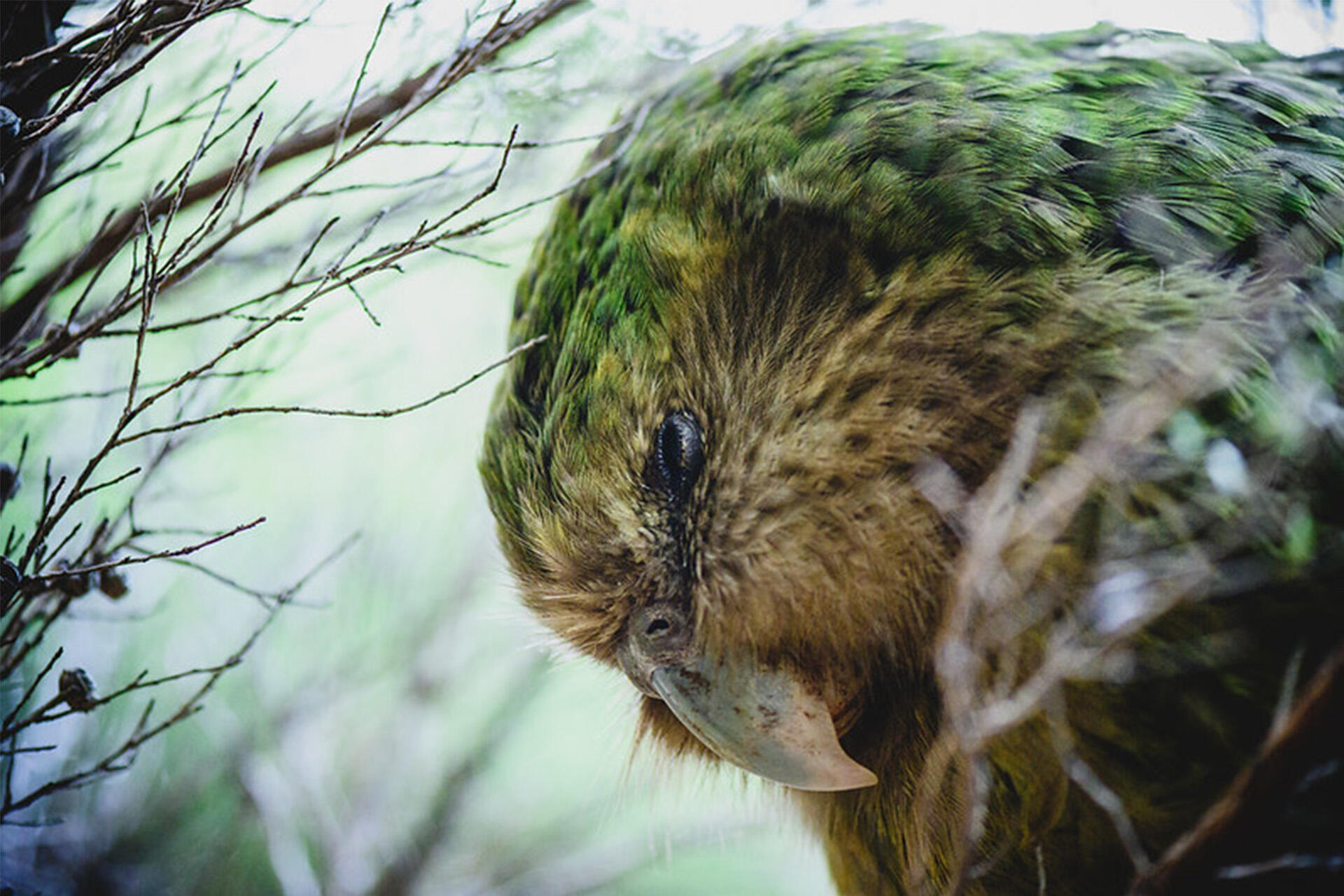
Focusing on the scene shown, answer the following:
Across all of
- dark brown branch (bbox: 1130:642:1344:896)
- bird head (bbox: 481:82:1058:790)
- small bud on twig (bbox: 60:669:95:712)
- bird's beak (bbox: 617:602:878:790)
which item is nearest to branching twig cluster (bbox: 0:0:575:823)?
small bud on twig (bbox: 60:669:95:712)

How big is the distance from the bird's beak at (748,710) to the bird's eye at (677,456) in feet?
0.45

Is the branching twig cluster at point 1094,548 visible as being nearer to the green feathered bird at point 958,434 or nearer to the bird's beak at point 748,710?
the green feathered bird at point 958,434

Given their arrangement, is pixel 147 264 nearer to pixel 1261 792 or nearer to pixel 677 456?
pixel 677 456

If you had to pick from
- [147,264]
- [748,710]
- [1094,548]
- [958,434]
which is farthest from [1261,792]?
[147,264]

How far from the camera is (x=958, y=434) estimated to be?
3.48 ft

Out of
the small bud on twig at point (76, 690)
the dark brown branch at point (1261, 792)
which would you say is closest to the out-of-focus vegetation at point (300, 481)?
the small bud on twig at point (76, 690)

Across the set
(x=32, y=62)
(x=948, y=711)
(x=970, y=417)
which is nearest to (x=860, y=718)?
(x=948, y=711)

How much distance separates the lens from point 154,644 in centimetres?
207

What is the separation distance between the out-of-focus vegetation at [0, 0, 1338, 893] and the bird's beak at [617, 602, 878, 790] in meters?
0.26

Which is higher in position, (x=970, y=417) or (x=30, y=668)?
(x=970, y=417)

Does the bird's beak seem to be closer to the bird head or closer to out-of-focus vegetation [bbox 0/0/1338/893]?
the bird head

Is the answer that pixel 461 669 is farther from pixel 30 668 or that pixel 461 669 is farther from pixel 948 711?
pixel 948 711

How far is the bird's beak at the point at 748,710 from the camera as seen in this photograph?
3.76 feet

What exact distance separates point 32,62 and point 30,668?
83cm
